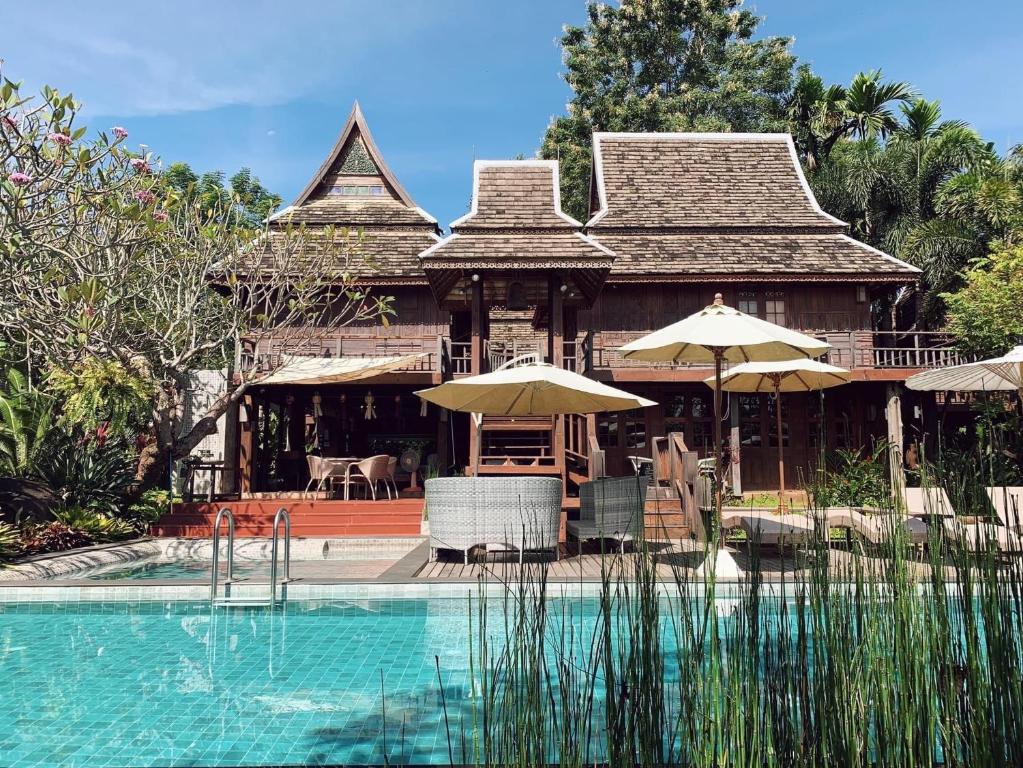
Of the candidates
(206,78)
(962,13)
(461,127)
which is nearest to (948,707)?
(206,78)

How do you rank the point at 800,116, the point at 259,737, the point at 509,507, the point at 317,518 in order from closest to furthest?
the point at 259,737 → the point at 509,507 → the point at 317,518 → the point at 800,116

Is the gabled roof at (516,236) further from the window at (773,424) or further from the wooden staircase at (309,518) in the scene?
the window at (773,424)

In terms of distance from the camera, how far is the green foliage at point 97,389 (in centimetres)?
1018

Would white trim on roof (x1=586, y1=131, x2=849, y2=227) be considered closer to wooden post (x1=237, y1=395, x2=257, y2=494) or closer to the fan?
the fan

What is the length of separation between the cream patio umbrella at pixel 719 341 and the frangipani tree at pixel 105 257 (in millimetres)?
5383

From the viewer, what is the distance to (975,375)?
8602 millimetres

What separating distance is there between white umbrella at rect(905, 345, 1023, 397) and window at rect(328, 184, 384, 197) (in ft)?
47.0

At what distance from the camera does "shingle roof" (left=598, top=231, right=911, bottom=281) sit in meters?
16.8

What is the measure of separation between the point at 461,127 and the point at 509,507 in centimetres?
2527

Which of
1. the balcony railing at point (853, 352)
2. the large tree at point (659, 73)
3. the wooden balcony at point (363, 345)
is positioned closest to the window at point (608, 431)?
the balcony railing at point (853, 352)

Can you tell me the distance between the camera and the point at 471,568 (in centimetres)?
741

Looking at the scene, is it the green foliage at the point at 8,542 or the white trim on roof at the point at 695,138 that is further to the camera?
the white trim on roof at the point at 695,138

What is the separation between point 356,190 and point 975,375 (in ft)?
49.9

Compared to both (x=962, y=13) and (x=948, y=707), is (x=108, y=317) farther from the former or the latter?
(x=962, y=13)
